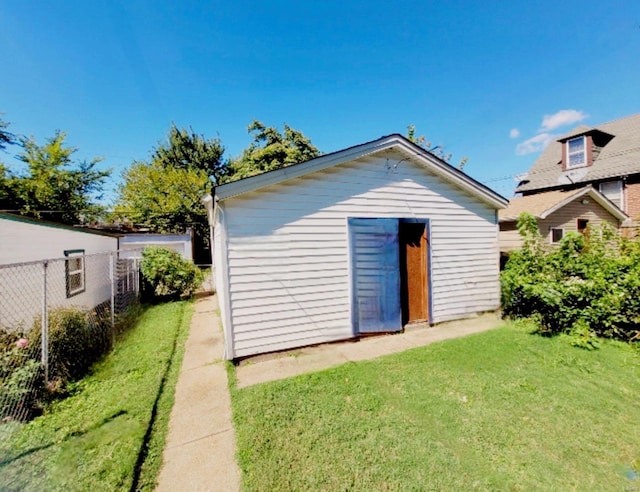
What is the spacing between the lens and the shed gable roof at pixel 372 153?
4.25m

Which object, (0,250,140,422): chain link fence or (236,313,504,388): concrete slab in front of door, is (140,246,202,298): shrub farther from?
(236,313,504,388): concrete slab in front of door

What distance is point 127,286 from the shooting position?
8117mm

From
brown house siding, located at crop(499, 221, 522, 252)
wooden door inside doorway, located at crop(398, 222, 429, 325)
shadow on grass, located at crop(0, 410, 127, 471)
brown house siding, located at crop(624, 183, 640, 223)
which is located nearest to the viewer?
shadow on grass, located at crop(0, 410, 127, 471)

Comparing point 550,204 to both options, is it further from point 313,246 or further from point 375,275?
point 313,246

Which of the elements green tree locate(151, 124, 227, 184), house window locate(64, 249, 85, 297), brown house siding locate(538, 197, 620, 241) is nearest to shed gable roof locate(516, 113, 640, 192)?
brown house siding locate(538, 197, 620, 241)

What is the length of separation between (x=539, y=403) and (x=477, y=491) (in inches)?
69.8

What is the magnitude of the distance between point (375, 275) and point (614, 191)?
56.8ft

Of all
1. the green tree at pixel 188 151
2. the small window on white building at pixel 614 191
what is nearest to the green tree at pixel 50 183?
the green tree at pixel 188 151

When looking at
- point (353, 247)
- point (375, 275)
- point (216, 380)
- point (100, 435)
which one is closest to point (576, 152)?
point (375, 275)

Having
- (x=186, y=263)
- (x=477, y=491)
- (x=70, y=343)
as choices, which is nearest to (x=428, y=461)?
(x=477, y=491)

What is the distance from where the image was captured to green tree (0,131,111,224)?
54.4ft

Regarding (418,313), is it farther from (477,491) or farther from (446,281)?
(477,491)

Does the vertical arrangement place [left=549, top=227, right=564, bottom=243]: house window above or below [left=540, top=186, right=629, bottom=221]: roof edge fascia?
below

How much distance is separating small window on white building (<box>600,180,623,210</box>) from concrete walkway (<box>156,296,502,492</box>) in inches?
Result: 558
